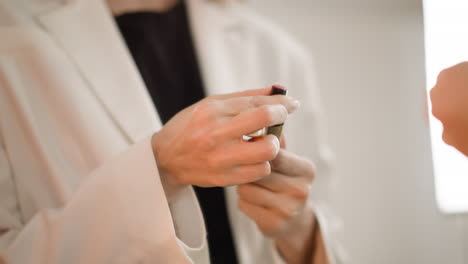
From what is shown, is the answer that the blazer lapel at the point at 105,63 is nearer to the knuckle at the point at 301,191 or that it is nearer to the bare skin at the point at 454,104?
the knuckle at the point at 301,191

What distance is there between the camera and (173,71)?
606 mm

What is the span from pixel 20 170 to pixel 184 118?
239mm

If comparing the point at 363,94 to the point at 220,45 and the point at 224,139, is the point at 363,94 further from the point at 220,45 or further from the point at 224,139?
the point at 224,139

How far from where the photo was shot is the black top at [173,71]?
553 millimetres

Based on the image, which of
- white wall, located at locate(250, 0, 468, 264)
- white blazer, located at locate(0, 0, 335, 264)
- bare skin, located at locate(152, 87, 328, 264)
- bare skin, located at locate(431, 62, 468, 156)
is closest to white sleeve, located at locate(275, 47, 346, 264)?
white blazer, located at locate(0, 0, 335, 264)

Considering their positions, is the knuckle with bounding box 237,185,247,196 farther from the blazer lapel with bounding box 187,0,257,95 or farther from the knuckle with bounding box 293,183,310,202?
the blazer lapel with bounding box 187,0,257,95

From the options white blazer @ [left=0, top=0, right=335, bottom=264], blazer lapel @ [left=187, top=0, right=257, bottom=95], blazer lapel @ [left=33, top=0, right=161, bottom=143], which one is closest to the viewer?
white blazer @ [left=0, top=0, right=335, bottom=264]

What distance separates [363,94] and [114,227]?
0.84 meters

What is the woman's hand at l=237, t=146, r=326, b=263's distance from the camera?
0.39 m

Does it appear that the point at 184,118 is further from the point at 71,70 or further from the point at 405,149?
the point at 405,149

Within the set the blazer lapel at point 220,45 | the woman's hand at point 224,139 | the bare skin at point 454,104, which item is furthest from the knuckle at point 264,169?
the blazer lapel at point 220,45

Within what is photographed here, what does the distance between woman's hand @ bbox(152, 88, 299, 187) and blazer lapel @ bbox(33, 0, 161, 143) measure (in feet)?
0.49

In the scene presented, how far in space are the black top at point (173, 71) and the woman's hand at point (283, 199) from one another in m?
0.12

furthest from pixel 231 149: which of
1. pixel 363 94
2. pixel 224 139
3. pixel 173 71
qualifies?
pixel 363 94
